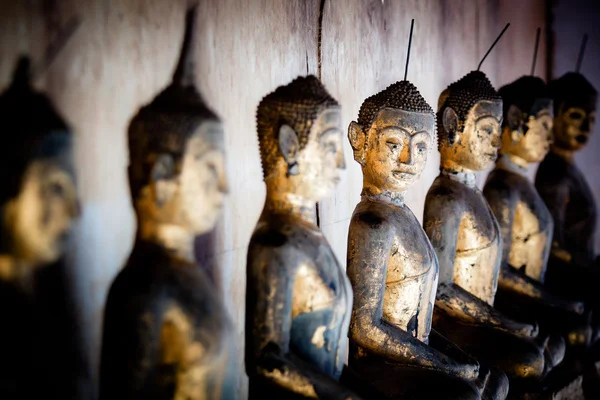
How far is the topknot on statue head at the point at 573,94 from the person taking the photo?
4.88 meters

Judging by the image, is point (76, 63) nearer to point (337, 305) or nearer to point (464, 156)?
point (337, 305)

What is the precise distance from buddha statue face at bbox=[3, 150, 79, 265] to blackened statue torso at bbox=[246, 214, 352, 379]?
0.69m

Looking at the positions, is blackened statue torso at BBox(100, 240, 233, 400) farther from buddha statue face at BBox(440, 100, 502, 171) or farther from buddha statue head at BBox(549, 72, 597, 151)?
buddha statue head at BBox(549, 72, 597, 151)

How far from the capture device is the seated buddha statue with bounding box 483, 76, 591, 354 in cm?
406

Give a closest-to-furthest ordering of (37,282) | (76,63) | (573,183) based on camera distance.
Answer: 1. (37,282)
2. (76,63)
3. (573,183)

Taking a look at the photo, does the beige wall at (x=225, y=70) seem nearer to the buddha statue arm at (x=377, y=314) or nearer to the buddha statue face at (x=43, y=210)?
the buddha statue face at (x=43, y=210)

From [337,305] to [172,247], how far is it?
0.69 meters

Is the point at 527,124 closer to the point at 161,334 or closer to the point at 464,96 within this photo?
the point at 464,96

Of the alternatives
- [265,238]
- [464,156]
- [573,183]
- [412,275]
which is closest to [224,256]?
[265,238]

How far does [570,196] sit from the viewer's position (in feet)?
16.0

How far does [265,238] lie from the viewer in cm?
249

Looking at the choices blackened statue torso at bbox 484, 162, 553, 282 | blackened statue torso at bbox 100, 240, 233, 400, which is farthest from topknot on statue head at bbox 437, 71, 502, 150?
blackened statue torso at bbox 100, 240, 233, 400

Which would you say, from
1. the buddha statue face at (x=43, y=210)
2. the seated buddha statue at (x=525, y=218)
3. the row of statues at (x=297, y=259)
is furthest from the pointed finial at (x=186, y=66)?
the seated buddha statue at (x=525, y=218)

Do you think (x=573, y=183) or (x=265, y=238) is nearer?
(x=265, y=238)
